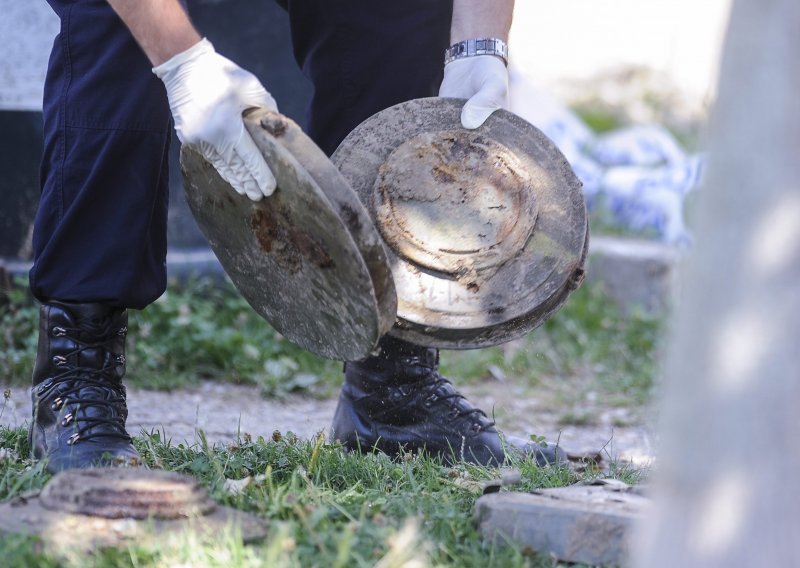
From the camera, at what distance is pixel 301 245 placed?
1976mm

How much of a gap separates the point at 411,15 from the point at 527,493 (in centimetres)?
131

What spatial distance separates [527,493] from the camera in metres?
1.87

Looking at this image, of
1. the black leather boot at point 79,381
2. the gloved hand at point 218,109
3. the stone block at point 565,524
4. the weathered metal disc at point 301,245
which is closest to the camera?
the stone block at point 565,524

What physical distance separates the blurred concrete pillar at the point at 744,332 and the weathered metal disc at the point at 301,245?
0.73 m

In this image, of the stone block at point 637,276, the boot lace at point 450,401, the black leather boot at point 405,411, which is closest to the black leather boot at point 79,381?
the black leather boot at point 405,411

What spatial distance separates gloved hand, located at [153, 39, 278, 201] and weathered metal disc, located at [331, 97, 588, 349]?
1.34 ft

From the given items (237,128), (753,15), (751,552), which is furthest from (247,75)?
(751,552)

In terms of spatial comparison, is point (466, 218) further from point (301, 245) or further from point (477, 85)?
point (301, 245)

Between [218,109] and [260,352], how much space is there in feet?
6.95

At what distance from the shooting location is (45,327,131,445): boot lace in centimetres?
215

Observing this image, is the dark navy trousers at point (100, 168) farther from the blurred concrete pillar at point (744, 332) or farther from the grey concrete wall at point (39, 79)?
the grey concrete wall at point (39, 79)

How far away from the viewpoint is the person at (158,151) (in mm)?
1979

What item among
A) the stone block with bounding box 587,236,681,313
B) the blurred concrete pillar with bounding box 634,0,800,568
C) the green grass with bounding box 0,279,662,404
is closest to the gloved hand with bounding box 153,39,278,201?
the blurred concrete pillar with bounding box 634,0,800,568

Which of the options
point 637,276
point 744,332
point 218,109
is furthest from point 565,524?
point 637,276
